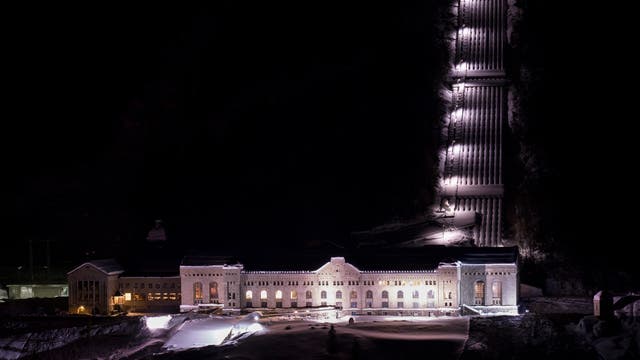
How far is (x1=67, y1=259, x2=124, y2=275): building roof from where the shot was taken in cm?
3897

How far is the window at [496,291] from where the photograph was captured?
37.3 meters

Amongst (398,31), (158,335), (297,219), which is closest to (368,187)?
(297,219)

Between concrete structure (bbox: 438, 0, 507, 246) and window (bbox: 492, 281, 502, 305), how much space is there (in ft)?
27.2

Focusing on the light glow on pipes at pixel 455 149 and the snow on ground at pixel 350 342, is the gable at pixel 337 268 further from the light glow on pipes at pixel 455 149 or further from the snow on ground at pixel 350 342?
the light glow on pipes at pixel 455 149

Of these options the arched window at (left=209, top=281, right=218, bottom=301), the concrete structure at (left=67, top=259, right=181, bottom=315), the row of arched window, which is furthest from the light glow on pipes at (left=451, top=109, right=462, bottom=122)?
the concrete structure at (left=67, top=259, right=181, bottom=315)

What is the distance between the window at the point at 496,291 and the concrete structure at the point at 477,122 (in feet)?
27.2

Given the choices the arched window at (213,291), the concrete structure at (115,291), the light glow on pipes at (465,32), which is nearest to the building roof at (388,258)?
the arched window at (213,291)

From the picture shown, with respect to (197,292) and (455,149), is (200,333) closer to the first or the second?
(197,292)

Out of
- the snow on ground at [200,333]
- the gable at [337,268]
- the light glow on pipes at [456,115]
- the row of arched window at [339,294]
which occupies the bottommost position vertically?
the snow on ground at [200,333]

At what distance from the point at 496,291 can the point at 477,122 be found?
1695 cm

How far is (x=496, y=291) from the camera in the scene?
37.4 meters

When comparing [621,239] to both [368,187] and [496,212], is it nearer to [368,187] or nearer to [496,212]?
[496,212]

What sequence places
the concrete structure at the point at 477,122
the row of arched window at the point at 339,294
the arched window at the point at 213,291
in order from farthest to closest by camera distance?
1. the concrete structure at the point at 477,122
2. the arched window at the point at 213,291
3. the row of arched window at the point at 339,294

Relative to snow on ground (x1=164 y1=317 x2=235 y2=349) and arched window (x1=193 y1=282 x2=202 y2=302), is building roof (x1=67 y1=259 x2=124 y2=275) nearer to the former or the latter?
arched window (x1=193 y1=282 x2=202 y2=302)
